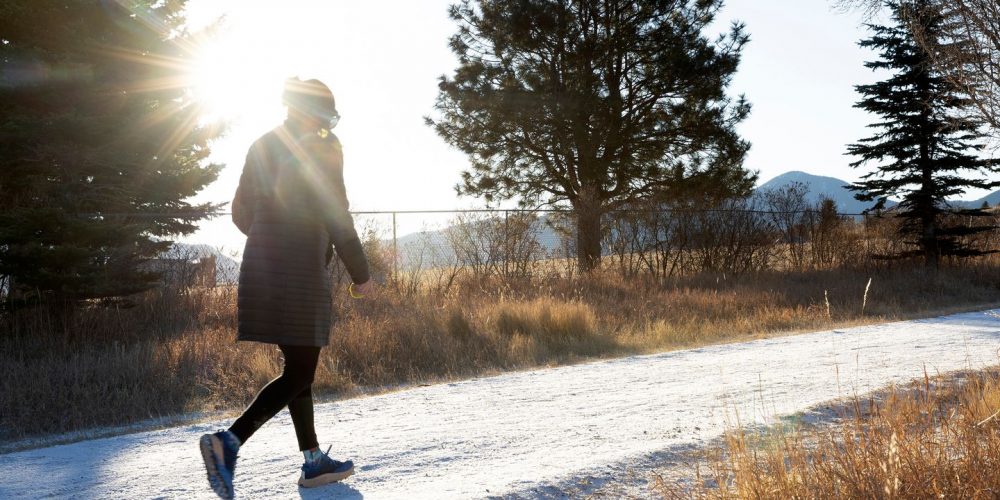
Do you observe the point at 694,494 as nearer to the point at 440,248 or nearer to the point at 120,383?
the point at 120,383

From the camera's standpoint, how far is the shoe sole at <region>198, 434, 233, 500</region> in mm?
3512

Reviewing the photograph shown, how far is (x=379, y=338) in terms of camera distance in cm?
857

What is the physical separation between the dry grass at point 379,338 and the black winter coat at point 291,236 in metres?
3.23

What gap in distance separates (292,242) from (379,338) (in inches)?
197

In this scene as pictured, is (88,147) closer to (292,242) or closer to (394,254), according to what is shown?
(394,254)

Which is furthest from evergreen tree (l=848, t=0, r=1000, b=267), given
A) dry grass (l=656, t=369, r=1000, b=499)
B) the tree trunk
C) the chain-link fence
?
dry grass (l=656, t=369, r=1000, b=499)

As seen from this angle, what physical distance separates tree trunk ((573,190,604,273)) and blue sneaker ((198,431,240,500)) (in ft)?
44.0

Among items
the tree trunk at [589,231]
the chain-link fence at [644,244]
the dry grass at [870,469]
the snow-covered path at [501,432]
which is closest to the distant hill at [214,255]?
the chain-link fence at [644,244]

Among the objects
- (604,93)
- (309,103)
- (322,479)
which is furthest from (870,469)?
(604,93)

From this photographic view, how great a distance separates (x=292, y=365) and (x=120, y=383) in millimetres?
4259

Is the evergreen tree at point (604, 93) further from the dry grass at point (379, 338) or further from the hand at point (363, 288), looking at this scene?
the hand at point (363, 288)

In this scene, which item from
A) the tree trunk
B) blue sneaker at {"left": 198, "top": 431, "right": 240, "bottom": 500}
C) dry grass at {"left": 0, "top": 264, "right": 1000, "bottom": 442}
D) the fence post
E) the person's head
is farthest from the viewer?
the tree trunk

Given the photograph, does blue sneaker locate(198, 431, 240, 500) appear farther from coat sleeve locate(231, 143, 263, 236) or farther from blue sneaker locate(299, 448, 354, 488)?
coat sleeve locate(231, 143, 263, 236)

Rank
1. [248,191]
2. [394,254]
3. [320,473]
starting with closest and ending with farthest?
[248,191] < [320,473] < [394,254]
